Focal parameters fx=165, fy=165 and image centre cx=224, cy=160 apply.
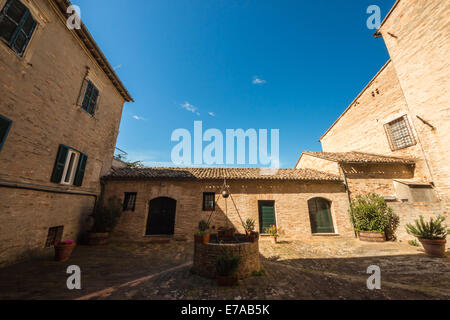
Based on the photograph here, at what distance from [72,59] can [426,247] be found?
57.9 ft

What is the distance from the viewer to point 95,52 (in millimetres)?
8773

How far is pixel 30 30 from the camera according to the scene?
5.84m

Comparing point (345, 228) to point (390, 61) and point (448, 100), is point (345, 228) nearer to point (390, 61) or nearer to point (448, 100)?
point (448, 100)

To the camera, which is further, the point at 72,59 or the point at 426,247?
the point at 72,59

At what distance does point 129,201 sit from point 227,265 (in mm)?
8086

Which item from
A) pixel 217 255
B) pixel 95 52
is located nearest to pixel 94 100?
pixel 95 52

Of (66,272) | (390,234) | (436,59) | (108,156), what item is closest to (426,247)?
(390,234)

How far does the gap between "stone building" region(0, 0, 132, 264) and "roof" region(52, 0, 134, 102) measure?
39mm

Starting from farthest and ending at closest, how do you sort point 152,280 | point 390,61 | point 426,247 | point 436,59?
point 390,61 → point 436,59 → point 426,247 → point 152,280

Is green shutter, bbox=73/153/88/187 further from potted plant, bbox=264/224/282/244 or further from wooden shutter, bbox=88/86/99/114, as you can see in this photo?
potted plant, bbox=264/224/282/244

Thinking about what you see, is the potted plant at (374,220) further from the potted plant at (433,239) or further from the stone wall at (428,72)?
the stone wall at (428,72)
